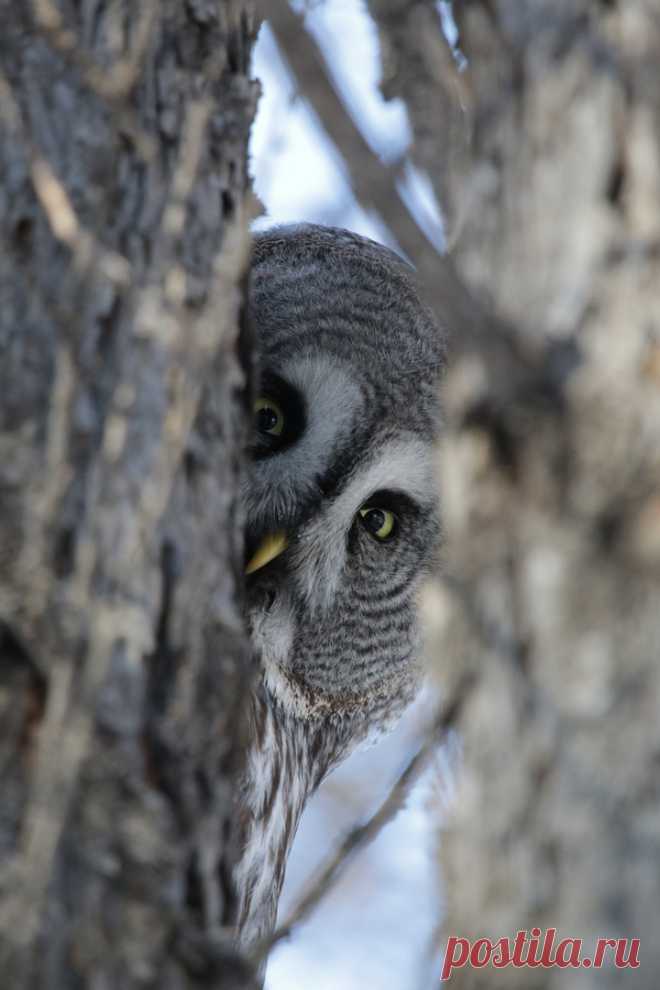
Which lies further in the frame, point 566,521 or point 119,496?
point 119,496

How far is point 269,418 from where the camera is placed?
3100 millimetres

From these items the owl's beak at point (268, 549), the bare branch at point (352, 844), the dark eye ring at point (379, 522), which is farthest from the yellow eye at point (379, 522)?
the bare branch at point (352, 844)

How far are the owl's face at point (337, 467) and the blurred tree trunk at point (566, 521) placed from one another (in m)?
1.82

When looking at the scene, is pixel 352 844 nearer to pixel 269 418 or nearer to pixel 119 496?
pixel 119 496

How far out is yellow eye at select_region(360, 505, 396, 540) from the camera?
337 cm

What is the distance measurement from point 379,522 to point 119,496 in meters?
1.92

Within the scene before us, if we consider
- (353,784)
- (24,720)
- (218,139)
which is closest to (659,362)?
(24,720)

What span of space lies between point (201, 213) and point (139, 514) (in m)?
0.48

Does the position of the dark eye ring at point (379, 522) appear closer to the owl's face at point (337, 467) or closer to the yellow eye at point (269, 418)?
the owl's face at point (337, 467)

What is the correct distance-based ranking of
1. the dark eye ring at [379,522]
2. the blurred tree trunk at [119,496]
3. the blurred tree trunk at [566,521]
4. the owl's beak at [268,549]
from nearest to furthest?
1. the blurred tree trunk at [566,521]
2. the blurred tree trunk at [119,496]
3. the owl's beak at [268,549]
4. the dark eye ring at [379,522]

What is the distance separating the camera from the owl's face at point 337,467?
3105 millimetres

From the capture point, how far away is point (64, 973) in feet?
4.45

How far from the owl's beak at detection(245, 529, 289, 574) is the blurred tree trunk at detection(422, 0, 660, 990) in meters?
1.81

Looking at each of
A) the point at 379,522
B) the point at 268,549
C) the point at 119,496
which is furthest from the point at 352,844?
the point at 379,522
